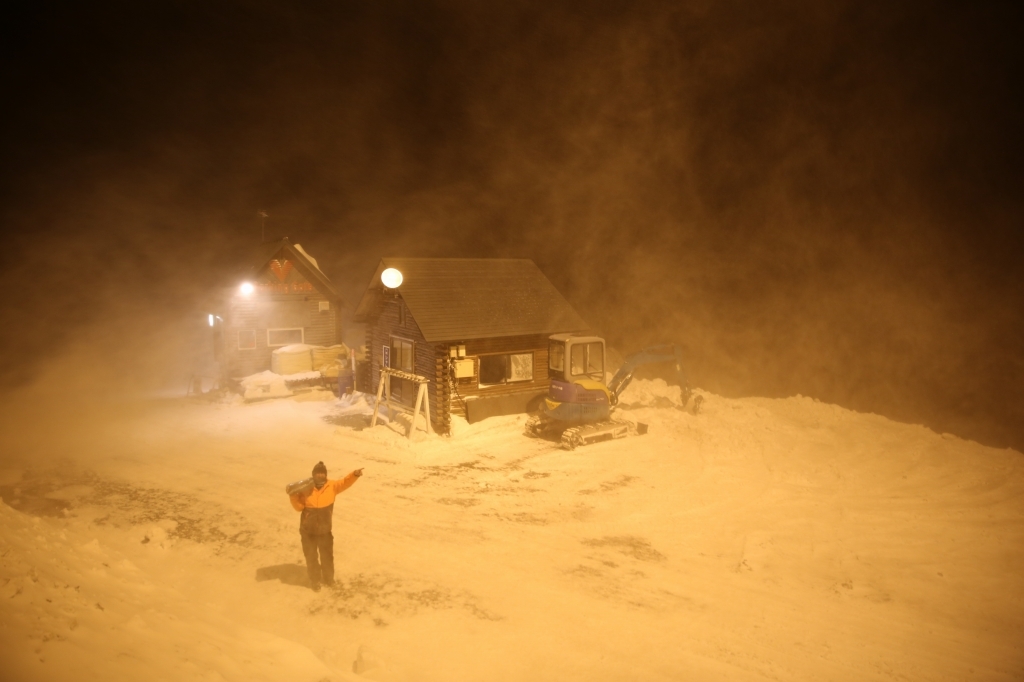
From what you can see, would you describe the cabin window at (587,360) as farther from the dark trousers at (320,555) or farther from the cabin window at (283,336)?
the cabin window at (283,336)

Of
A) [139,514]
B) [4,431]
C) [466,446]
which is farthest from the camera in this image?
[4,431]

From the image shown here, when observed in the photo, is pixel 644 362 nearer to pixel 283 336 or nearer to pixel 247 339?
pixel 283 336

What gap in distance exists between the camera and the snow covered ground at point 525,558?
6.09 meters

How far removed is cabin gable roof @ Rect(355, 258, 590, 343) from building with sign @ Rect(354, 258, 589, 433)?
3 centimetres

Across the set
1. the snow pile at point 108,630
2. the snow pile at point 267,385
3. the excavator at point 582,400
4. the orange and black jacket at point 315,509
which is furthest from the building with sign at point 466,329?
the snow pile at point 108,630

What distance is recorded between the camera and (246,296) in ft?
81.6

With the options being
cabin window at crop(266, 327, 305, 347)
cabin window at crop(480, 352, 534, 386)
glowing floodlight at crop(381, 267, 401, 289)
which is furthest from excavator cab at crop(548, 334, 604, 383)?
cabin window at crop(266, 327, 305, 347)

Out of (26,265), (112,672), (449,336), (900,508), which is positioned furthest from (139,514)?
(26,265)

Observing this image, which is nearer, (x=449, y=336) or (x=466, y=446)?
(x=466, y=446)

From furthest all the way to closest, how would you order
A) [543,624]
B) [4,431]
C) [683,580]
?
[4,431], [683,580], [543,624]

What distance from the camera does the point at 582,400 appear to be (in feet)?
53.1

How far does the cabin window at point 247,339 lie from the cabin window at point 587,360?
15.3 metres

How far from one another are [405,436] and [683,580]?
32.6 ft

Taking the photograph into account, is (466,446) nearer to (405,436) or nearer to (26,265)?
(405,436)
